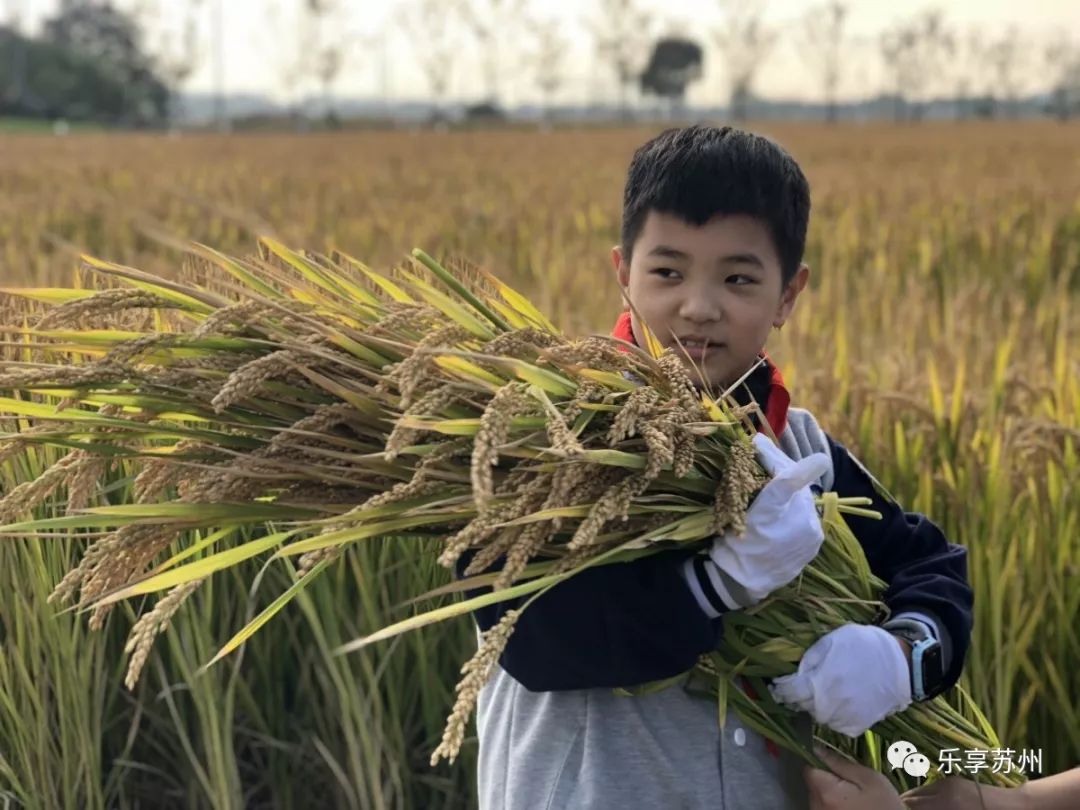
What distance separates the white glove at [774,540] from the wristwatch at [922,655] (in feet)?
0.75

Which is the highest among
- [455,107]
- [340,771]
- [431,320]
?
[455,107]

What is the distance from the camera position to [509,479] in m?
1.04

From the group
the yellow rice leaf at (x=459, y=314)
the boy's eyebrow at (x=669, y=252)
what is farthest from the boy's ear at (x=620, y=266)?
the yellow rice leaf at (x=459, y=314)

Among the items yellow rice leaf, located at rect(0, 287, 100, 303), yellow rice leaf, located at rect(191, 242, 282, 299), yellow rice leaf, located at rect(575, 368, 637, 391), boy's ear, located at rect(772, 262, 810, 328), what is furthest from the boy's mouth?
yellow rice leaf, located at rect(0, 287, 100, 303)

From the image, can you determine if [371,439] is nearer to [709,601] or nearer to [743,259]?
[709,601]

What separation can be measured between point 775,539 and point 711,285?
1.16 ft

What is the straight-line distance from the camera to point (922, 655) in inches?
47.8

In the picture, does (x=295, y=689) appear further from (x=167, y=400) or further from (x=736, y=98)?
(x=736, y=98)

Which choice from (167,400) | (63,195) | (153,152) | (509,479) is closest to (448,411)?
(509,479)

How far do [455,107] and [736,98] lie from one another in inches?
556

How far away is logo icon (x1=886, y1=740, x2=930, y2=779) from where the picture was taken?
130 cm

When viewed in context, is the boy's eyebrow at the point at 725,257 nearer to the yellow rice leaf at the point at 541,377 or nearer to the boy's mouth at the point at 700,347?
the boy's mouth at the point at 700,347

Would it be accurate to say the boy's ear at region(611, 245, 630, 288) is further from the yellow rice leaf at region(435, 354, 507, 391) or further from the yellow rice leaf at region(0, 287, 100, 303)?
the yellow rice leaf at region(0, 287, 100, 303)

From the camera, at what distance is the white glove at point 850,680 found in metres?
1.13
